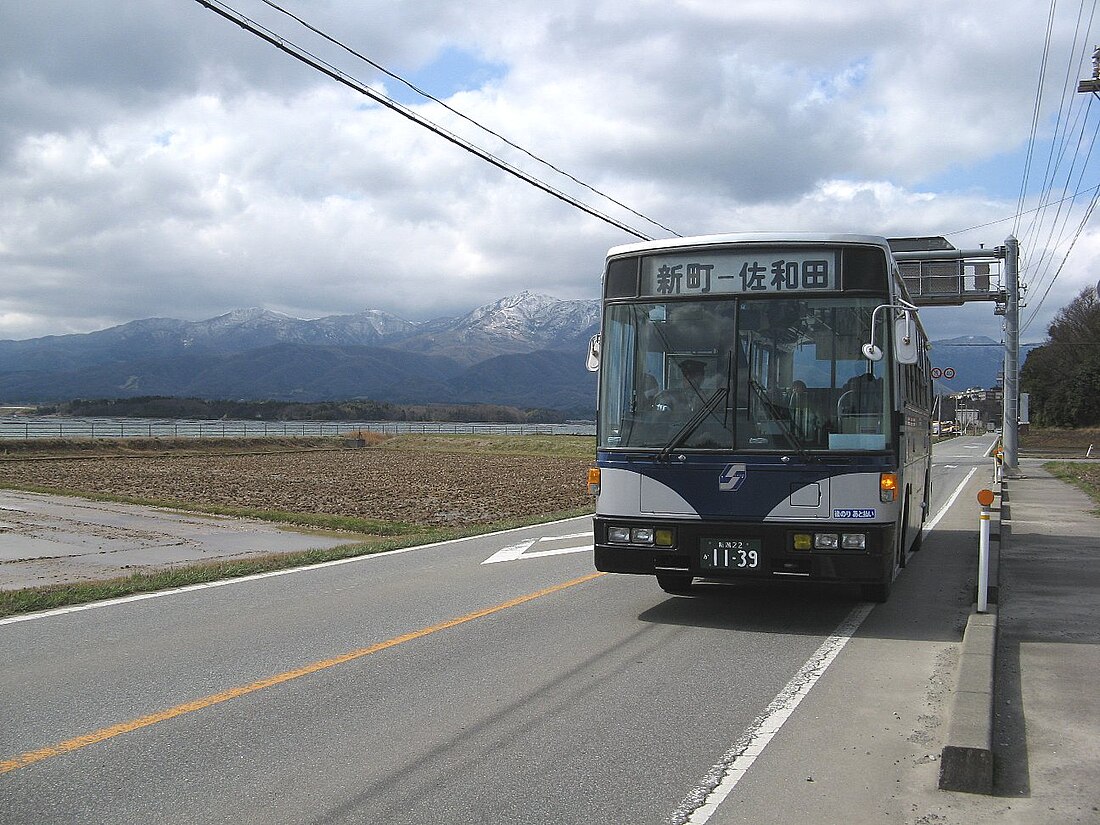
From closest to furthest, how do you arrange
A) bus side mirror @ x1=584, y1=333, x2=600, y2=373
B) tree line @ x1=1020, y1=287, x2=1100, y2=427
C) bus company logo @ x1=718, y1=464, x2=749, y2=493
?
bus company logo @ x1=718, y1=464, x2=749, y2=493 < bus side mirror @ x1=584, y1=333, x2=600, y2=373 < tree line @ x1=1020, y1=287, x2=1100, y2=427

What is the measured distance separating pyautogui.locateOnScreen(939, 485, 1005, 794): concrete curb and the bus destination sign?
309 centimetres

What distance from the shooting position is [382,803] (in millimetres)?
4246

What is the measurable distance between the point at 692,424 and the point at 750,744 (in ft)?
11.0

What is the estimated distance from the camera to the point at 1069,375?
83.6 meters

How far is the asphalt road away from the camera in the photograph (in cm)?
434

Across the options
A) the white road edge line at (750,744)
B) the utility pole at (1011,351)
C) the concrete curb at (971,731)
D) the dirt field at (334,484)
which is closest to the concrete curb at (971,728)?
the concrete curb at (971,731)

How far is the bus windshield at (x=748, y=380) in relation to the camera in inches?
308

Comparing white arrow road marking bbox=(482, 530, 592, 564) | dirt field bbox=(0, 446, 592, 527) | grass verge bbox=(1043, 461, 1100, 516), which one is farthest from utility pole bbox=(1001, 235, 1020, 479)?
white arrow road marking bbox=(482, 530, 592, 564)

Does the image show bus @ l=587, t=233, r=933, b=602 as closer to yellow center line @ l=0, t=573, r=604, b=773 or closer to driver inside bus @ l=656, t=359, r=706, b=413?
driver inside bus @ l=656, t=359, r=706, b=413

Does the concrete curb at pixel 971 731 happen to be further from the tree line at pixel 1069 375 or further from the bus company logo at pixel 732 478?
the tree line at pixel 1069 375

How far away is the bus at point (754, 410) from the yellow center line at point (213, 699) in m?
1.49

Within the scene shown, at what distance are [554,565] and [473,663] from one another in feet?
17.1

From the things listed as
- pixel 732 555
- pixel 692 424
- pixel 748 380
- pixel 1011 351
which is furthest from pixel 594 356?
pixel 1011 351

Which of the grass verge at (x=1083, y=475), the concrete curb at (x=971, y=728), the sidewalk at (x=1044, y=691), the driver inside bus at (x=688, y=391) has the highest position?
the driver inside bus at (x=688, y=391)
